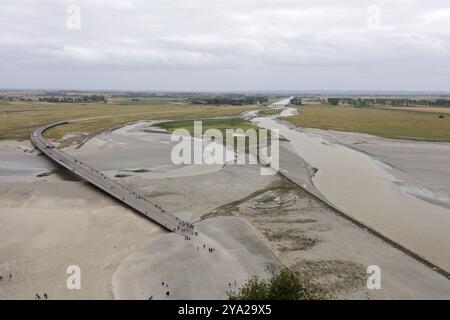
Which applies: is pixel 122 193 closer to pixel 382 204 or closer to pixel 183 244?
pixel 183 244

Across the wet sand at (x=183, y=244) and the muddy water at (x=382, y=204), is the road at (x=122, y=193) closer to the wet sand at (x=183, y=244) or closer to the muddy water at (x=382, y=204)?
the wet sand at (x=183, y=244)

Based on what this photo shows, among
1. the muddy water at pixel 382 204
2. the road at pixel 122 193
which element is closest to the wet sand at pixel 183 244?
the road at pixel 122 193

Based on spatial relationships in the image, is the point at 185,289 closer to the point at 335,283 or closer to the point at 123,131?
the point at 335,283

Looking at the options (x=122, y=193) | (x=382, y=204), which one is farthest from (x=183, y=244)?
(x=382, y=204)

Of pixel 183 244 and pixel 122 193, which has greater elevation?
pixel 122 193

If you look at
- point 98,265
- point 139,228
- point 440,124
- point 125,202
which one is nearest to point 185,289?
point 98,265
